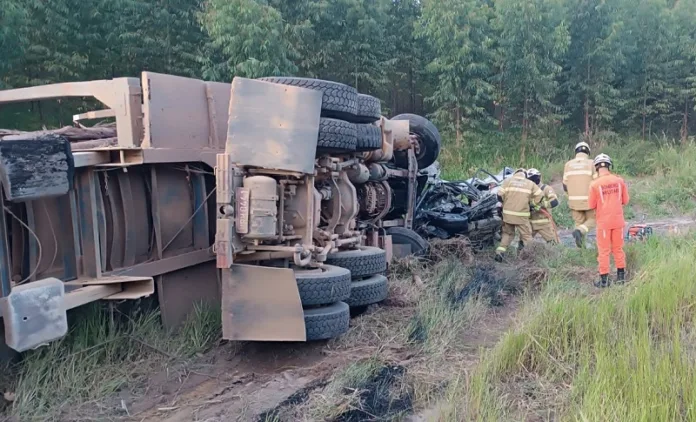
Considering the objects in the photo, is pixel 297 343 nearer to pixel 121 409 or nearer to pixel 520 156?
pixel 121 409

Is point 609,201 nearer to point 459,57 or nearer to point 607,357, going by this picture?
point 607,357

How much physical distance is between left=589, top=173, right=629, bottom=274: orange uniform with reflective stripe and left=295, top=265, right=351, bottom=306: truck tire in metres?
3.20

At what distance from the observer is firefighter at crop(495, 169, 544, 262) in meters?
8.03

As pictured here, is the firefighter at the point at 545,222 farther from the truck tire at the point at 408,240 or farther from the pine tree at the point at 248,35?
the pine tree at the point at 248,35

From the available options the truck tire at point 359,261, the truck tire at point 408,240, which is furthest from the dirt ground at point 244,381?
the truck tire at point 408,240

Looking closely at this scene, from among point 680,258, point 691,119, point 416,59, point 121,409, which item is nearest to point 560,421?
point 121,409

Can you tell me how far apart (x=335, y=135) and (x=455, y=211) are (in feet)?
13.0

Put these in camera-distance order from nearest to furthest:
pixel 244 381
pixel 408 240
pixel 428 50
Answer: pixel 244 381
pixel 408 240
pixel 428 50

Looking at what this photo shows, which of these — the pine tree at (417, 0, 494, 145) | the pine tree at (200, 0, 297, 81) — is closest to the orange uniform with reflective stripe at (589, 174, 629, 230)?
the pine tree at (200, 0, 297, 81)

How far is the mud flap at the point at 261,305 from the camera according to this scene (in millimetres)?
3941

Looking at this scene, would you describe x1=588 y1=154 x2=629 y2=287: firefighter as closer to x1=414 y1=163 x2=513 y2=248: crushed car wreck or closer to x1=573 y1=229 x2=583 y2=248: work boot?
x1=573 y1=229 x2=583 y2=248: work boot

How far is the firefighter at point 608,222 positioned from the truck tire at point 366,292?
8.17 ft

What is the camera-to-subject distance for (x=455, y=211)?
8148 millimetres

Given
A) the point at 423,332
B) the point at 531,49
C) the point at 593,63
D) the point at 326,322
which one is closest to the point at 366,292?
the point at 423,332
